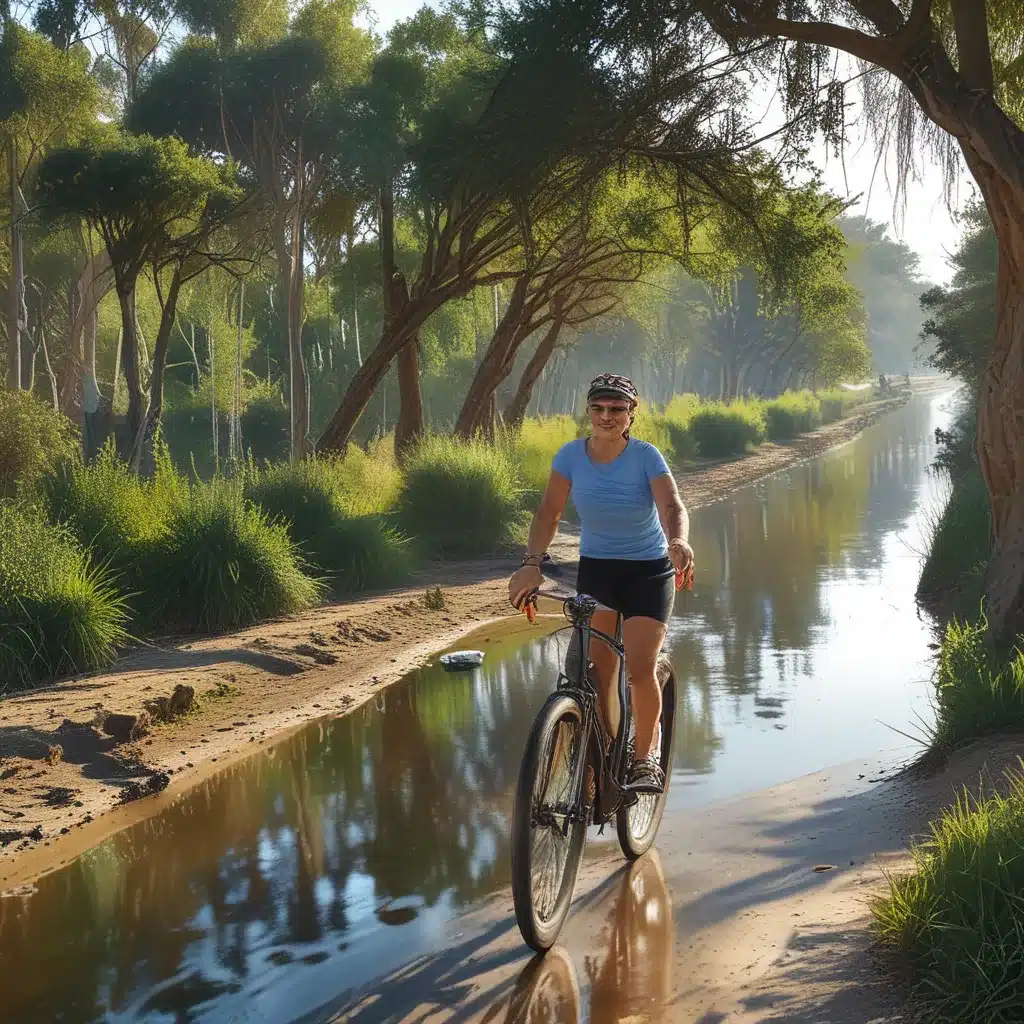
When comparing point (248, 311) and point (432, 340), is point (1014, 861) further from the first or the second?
point (248, 311)

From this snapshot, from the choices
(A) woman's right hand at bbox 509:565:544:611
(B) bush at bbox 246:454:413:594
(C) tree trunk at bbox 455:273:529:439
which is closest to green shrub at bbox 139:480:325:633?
(B) bush at bbox 246:454:413:594

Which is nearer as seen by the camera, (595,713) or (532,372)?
(595,713)

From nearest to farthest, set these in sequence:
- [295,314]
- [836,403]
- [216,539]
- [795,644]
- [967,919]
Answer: [967,919] → [795,644] → [216,539] → [295,314] → [836,403]

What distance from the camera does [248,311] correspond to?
61.6m

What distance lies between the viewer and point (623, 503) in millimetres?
5910

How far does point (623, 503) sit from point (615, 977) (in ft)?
6.22

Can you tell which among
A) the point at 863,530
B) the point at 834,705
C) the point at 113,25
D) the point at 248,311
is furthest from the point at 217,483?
the point at 248,311

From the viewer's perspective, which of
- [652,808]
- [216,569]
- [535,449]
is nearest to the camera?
[652,808]

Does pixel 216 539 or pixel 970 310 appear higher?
pixel 970 310

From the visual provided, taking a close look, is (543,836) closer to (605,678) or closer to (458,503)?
(605,678)

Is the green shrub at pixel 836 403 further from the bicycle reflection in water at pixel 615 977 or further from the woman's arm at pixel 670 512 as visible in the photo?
the bicycle reflection in water at pixel 615 977

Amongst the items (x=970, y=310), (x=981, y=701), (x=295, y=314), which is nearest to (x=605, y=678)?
(x=981, y=701)

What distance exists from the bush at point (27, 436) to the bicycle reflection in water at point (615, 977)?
19.6 meters

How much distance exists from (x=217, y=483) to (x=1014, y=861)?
10.8m
